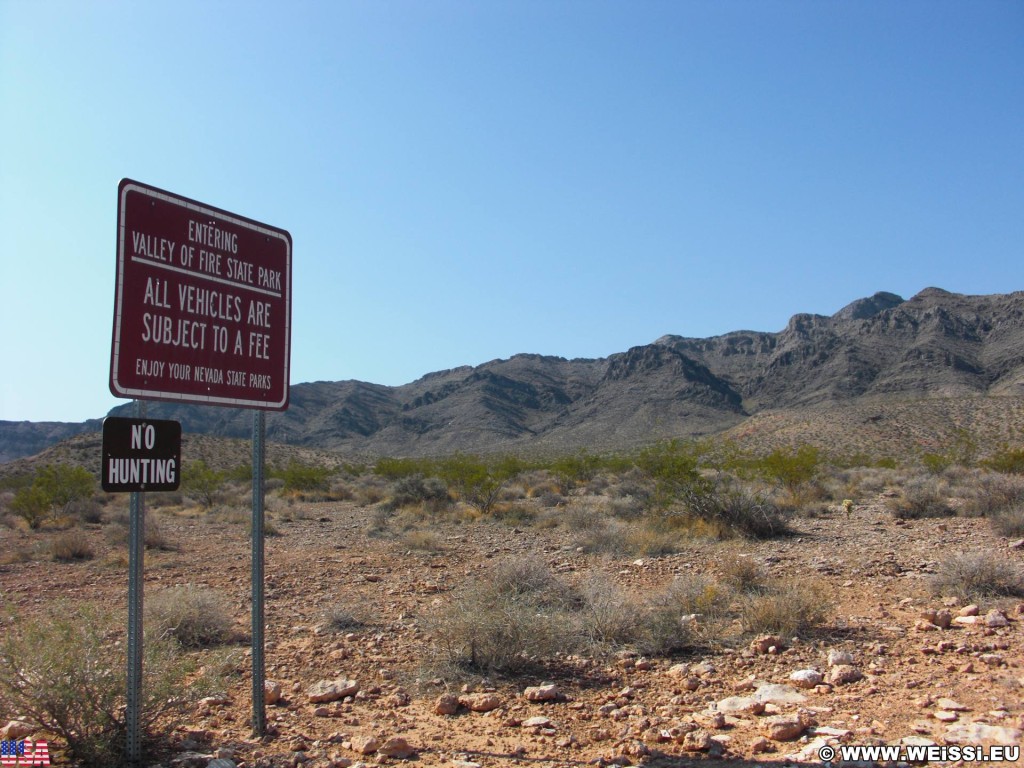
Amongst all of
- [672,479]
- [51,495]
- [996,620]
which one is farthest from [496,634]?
[51,495]

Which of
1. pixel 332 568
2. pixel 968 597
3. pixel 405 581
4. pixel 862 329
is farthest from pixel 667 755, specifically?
pixel 862 329

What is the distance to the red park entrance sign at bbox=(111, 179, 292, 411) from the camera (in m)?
4.80

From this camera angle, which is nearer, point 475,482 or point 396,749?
point 396,749

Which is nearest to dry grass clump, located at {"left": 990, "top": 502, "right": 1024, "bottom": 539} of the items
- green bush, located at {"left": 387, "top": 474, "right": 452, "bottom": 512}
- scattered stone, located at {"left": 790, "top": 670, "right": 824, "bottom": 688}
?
scattered stone, located at {"left": 790, "top": 670, "right": 824, "bottom": 688}

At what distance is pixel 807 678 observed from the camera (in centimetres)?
607

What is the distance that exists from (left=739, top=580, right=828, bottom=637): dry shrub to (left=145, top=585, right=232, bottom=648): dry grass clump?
5.66 metres

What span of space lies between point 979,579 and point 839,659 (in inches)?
130

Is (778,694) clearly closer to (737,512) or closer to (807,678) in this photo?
(807,678)

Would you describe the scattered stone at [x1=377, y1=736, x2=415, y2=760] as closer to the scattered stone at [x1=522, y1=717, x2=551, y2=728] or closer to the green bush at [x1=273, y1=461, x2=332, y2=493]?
the scattered stone at [x1=522, y1=717, x2=551, y2=728]

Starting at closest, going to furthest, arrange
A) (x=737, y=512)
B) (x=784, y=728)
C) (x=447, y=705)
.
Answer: (x=784, y=728)
(x=447, y=705)
(x=737, y=512)

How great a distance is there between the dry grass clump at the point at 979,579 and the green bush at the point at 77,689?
800 cm

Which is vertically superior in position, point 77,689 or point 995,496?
point 995,496

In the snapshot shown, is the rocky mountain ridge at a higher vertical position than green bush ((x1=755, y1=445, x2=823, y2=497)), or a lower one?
higher

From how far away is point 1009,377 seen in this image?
8150 centimetres
